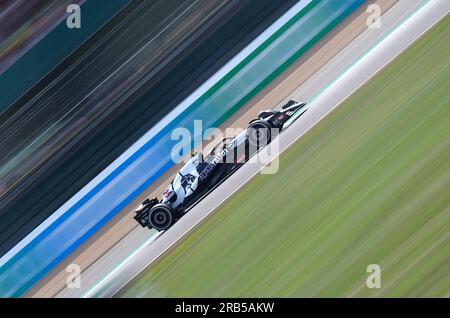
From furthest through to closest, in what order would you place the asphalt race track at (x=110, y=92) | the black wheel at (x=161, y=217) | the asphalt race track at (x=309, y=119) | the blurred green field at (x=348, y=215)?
the asphalt race track at (x=110, y=92) < the black wheel at (x=161, y=217) < the asphalt race track at (x=309, y=119) < the blurred green field at (x=348, y=215)

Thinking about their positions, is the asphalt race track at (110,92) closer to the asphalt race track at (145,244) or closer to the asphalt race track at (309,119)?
the asphalt race track at (309,119)

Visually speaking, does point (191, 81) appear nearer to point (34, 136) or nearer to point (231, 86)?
point (231, 86)

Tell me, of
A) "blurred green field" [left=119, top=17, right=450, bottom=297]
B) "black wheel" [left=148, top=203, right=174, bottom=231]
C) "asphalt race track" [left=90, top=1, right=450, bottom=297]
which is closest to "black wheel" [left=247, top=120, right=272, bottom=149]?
"asphalt race track" [left=90, top=1, right=450, bottom=297]

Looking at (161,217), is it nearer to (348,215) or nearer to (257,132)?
(257,132)

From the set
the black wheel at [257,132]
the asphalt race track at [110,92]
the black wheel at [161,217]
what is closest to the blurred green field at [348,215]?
the black wheel at [257,132]

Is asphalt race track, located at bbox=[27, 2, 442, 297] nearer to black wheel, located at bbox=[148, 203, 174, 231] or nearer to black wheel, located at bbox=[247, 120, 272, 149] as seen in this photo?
black wheel, located at bbox=[148, 203, 174, 231]

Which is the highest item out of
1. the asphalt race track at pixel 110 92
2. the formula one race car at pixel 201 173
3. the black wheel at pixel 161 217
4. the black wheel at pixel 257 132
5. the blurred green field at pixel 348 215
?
the asphalt race track at pixel 110 92

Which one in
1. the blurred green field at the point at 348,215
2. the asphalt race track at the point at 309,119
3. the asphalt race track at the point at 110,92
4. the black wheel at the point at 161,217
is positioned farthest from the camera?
the asphalt race track at the point at 110,92
